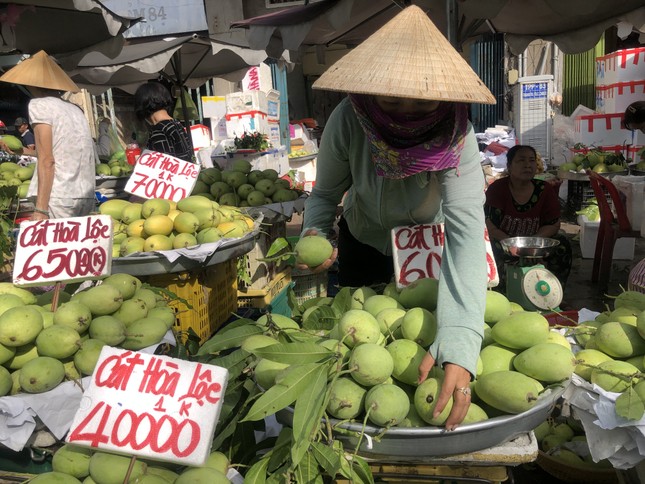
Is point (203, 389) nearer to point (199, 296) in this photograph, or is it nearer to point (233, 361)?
point (233, 361)

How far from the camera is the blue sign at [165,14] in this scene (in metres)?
11.1

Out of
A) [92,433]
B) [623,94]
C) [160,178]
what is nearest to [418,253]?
[92,433]

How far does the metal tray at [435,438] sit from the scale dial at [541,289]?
1.95 metres

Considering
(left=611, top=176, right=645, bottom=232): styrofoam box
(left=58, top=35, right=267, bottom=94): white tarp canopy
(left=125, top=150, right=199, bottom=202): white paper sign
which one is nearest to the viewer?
(left=125, top=150, right=199, bottom=202): white paper sign

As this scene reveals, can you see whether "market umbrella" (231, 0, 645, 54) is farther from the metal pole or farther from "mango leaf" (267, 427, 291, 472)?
"mango leaf" (267, 427, 291, 472)

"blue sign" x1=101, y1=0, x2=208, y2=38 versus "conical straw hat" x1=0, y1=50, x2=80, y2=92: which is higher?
Result: "blue sign" x1=101, y1=0, x2=208, y2=38

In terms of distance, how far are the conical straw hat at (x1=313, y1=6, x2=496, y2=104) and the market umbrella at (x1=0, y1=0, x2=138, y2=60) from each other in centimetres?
300

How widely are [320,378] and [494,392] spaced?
0.38m

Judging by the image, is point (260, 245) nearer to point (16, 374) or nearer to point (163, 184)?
point (163, 184)

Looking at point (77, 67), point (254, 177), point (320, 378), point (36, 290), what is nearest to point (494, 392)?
point (320, 378)

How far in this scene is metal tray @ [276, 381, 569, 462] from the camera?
112cm

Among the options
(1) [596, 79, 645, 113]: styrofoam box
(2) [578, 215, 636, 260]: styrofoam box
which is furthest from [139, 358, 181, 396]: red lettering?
(1) [596, 79, 645, 113]: styrofoam box

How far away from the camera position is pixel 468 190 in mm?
1546

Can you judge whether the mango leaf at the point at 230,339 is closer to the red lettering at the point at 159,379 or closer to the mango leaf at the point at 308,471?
the red lettering at the point at 159,379
